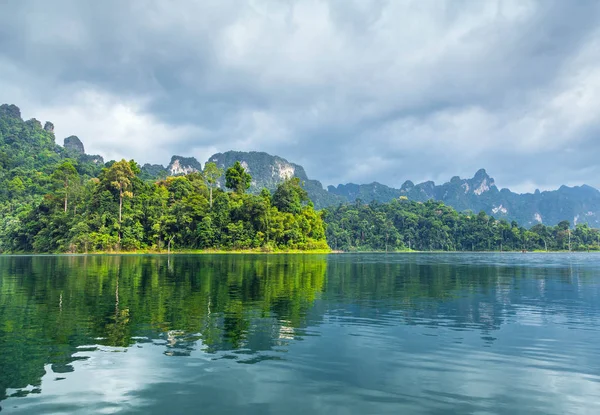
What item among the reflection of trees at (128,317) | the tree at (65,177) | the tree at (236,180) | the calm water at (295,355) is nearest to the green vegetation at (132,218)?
the tree at (65,177)

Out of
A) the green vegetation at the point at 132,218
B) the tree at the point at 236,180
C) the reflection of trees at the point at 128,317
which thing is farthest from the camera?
the tree at the point at 236,180

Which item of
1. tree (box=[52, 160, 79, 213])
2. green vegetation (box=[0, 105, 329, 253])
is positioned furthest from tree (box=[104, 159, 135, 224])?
tree (box=[52, 160, 79, 213])

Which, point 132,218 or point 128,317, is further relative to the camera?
point 132,218

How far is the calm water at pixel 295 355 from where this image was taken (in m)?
9.14

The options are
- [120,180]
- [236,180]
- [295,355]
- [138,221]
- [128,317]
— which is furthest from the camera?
[236,180]

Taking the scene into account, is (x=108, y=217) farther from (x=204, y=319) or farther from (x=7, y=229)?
(x=204, y=319)

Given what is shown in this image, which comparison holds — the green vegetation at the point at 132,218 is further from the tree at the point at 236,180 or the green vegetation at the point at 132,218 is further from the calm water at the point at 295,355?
the calm water at the point at 295,355

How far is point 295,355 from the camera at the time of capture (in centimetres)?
1281

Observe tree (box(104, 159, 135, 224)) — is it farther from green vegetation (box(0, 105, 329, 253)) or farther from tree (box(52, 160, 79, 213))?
tree (box(52, 160, 79, 213))

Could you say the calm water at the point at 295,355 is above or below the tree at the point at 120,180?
below

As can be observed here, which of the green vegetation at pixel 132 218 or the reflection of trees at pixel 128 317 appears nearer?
the reflection of trees at pixel 128 317

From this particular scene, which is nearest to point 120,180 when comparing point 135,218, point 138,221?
point 135,218

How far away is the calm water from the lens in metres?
9.14

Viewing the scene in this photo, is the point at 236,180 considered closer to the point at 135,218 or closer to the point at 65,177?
the point at 135,218
